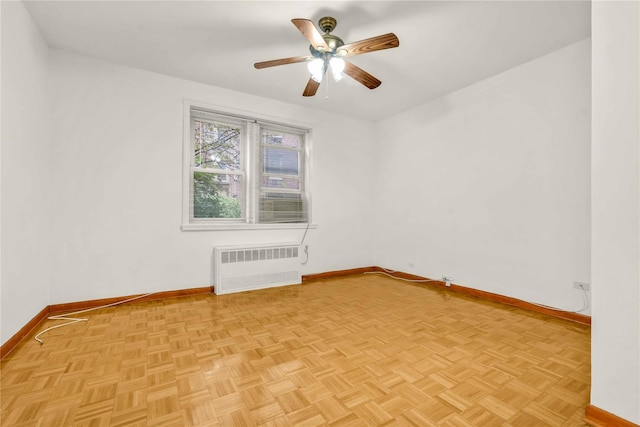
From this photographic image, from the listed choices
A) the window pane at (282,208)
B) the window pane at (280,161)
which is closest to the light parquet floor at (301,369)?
the window pane at (282,208)

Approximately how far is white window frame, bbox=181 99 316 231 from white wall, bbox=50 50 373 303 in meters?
0.08

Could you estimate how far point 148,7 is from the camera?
2316 mm

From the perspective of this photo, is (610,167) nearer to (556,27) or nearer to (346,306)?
(556,27)

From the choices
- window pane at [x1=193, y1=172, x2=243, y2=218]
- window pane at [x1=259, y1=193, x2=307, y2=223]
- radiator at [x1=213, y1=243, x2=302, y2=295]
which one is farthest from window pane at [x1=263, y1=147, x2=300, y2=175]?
radiator at [x1=213, y1=243, x2=302, y2=295]

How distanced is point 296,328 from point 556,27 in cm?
357

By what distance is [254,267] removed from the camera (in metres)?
3.81

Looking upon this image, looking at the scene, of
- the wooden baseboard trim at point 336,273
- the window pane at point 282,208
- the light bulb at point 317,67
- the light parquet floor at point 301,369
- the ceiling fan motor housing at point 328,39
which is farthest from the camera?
the wooden baseboard trim at point 336,273

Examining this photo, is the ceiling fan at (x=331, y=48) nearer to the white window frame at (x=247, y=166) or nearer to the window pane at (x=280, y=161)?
the white window frame at (x=247, y=166)

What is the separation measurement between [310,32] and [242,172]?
237cm

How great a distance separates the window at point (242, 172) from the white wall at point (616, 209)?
350cm

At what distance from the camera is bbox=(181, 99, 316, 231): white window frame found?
11.7ft

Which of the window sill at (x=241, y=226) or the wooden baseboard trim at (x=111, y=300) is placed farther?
the window sill at (x=241, y=226)

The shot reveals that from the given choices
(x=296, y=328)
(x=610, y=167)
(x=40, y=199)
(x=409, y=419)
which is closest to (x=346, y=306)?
(x=296, y=328)

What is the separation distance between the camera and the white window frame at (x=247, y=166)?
3555mm
